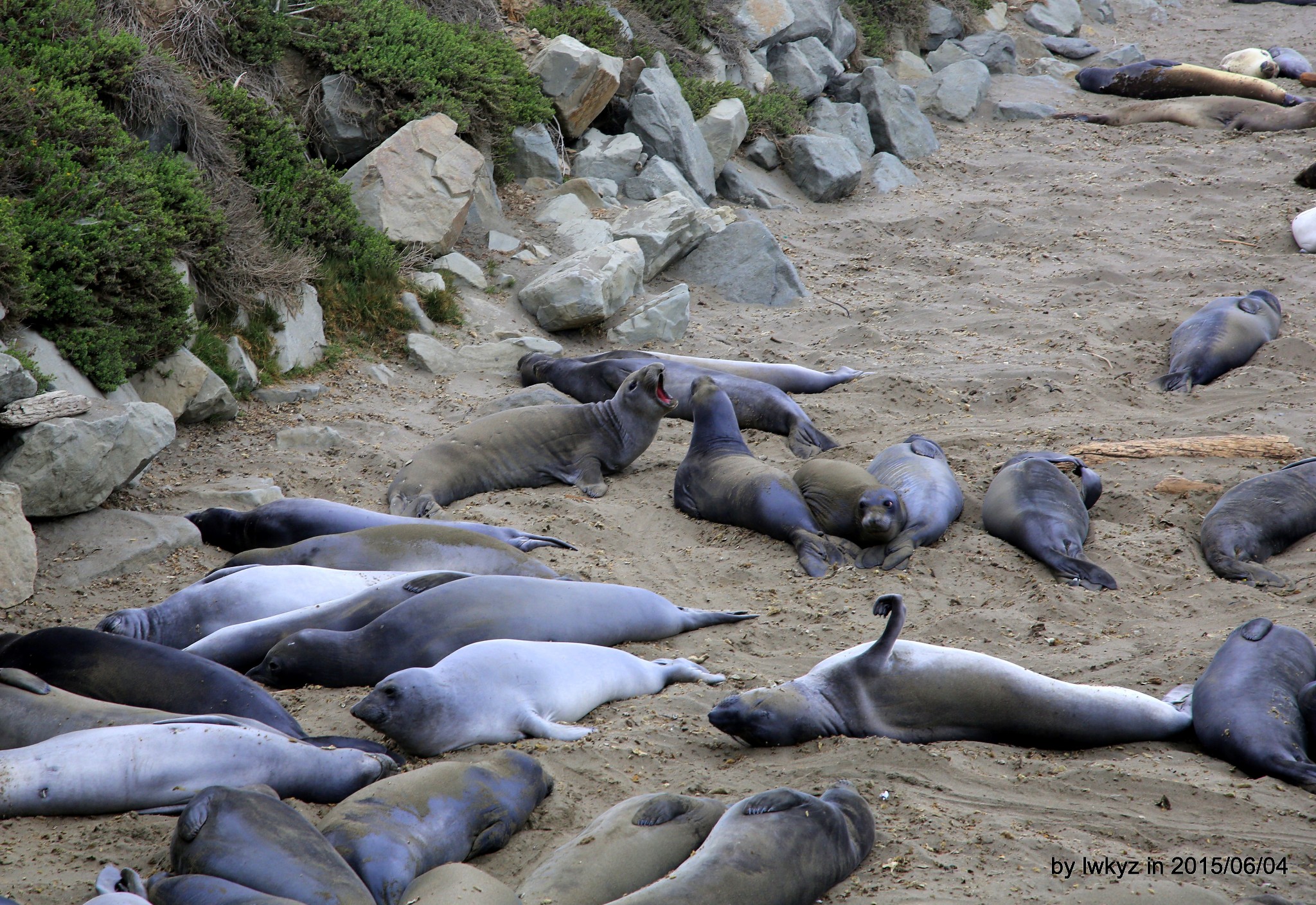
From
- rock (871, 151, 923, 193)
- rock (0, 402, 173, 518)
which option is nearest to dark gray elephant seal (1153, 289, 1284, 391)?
rock (871, 151, 923, 193)

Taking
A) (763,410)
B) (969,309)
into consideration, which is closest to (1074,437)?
(763,410)

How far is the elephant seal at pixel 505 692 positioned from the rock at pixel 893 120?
10655mm

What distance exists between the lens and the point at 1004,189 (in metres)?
11.7

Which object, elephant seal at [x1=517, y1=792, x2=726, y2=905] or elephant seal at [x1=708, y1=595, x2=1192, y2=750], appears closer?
elephant seal at [x1=517, y1=792, x2=726, y2=905]

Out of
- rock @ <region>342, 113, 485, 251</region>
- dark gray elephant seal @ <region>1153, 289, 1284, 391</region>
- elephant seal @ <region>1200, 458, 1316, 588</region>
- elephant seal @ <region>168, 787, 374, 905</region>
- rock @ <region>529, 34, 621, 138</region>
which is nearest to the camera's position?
elephant seal @ <region>168, 787, 374, 905</region>

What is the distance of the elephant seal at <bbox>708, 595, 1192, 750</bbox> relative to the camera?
3.40 m

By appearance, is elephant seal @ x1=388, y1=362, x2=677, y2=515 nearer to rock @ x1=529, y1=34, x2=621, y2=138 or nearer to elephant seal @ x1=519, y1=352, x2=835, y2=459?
elephant seal @ x1=519, y1=352, x2=835, y2=459

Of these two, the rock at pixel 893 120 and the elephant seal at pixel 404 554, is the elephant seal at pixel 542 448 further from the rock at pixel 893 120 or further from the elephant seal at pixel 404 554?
the rock at pixel 893 120

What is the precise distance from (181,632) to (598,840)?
7.41 feet

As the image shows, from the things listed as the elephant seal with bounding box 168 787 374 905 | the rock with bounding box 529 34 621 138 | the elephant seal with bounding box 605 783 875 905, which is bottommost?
the elephant seal with bounding box 605 783 875 905

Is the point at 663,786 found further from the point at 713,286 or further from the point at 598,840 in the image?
the point at 713,286

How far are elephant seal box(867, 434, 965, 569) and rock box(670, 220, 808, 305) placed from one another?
3.57 meters

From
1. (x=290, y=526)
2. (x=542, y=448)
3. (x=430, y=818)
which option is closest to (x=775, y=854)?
(x=430, y=818)

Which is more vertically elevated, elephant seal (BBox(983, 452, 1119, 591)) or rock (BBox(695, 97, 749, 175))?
rock (BBox(695, 97, 749, 175))
